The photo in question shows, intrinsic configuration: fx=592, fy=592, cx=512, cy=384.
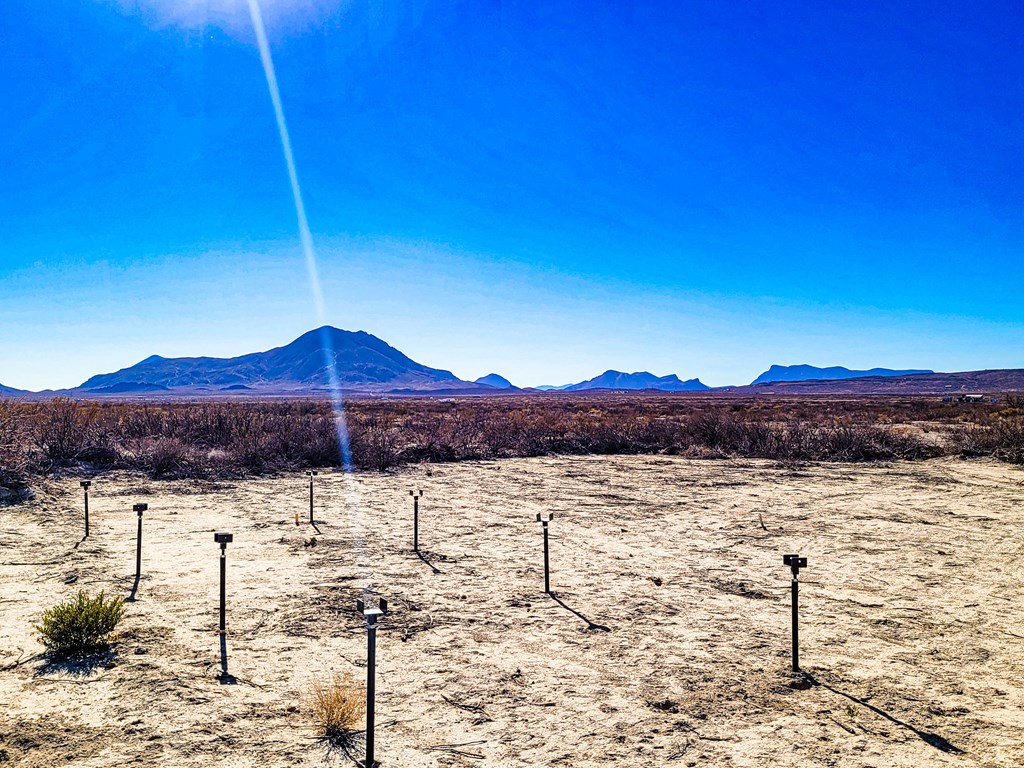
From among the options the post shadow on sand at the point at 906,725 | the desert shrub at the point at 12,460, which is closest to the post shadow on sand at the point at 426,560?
the post shadow on sand at the point at 906,725

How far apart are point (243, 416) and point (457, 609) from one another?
62.5ft

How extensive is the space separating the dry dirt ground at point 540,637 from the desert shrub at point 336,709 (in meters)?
0.14

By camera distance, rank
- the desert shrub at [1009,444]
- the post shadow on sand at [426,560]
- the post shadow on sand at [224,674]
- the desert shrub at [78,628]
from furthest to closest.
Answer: the desert shrub at [1009,444]
the post shadow on sand at [426,560]
the desert shrub at [78,628]
the post shadow on sand at [224,674]

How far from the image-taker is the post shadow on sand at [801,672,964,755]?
416cm

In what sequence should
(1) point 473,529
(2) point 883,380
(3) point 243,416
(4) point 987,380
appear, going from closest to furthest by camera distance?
(1) point 473,529 < (3) point 243,416 < (4) point 987,380 < (2) point 883,380

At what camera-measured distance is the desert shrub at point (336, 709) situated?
14.3 ft

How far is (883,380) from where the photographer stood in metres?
191

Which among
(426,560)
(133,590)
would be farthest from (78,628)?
(426,560)

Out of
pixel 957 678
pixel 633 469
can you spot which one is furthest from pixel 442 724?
pixel 633 469

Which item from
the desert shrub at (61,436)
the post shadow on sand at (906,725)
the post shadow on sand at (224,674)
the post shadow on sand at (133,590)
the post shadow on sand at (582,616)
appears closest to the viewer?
the post shadow on sand at (906,725)

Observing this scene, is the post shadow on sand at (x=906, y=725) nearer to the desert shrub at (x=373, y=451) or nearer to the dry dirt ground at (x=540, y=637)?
the dry dirt ground at (x=540, y=637)

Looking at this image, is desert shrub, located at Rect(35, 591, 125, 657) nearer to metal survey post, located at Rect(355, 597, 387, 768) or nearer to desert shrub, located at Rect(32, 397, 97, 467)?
metal survey post, located at Rect(355, 597, 387, 768)

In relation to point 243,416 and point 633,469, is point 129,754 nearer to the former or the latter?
point 633,469

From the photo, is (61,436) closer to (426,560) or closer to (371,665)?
(426,560)
